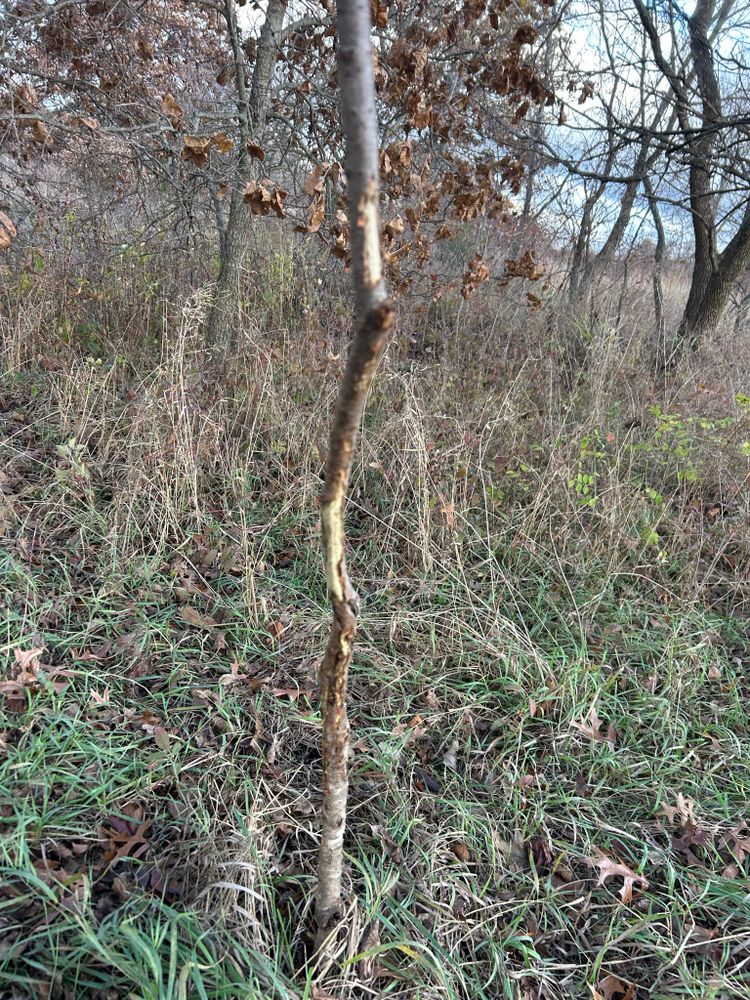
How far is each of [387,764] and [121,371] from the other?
297 centimetres

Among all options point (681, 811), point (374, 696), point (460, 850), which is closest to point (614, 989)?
point (460, 850)

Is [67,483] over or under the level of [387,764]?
over

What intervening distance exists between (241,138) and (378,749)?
3.59m

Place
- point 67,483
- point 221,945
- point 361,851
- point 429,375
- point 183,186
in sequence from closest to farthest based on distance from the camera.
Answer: point 221,945 < point 361,851 < point 67,483 < point 183,186 < point 429,375

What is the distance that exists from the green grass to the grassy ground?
11mm

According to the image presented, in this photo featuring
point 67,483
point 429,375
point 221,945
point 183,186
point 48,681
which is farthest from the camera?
point 429,375

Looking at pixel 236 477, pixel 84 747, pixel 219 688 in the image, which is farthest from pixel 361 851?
pixel 236 477

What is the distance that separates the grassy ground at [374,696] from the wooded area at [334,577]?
0.05ft

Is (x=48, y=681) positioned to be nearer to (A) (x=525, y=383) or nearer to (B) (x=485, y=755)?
(B) (x=485, y=755)

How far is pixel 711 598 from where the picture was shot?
295 centimetres

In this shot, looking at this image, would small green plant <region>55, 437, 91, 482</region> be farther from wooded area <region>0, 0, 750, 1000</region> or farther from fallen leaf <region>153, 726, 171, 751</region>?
fallen leaf <region>153, 726, 171, 751</region>

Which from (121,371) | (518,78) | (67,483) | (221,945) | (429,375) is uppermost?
(518,78)

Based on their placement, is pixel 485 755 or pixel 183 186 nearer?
pixel 485 755

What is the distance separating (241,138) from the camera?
3672 mm
